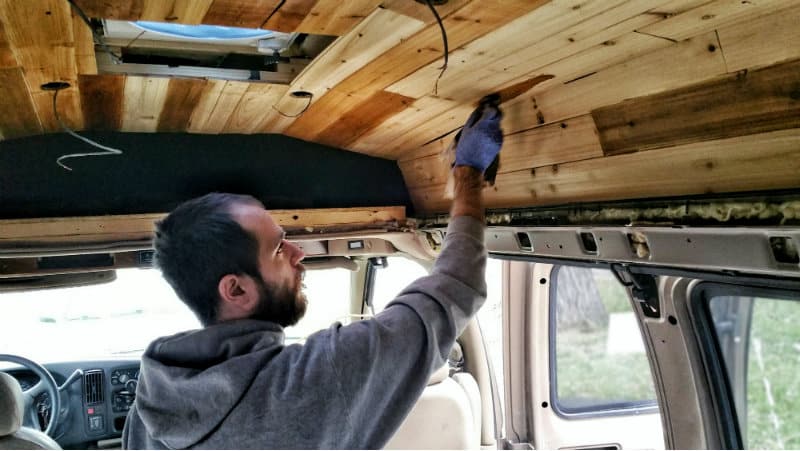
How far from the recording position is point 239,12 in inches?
62.6

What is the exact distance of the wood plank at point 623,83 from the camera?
1.51m

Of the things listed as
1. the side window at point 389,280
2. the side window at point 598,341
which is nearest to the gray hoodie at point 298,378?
the side window at point 389,280

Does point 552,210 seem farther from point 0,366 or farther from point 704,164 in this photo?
point 0,366

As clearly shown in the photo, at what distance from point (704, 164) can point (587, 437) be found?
112 inches

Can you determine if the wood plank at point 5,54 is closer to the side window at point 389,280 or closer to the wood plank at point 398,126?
the wood plank at point 398,126

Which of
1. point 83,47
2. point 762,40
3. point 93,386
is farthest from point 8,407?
point 762,40

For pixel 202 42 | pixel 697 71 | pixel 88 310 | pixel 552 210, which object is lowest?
pixel 88 310

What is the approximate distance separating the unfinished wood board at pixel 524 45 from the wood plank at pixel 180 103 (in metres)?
0.70

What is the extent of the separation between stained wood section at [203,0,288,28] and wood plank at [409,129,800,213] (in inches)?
43.7

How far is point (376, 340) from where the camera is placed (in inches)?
65.1

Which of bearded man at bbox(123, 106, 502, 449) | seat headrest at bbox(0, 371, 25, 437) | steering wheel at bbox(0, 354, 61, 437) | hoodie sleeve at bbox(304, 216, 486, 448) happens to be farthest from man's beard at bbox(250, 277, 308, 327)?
steering wheel at bbox(0, 354, 61, 437)

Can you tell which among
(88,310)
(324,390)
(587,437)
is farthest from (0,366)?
(587,437)

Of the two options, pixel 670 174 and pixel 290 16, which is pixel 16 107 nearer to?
pixel 290 16

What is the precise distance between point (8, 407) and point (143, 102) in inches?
62.6
